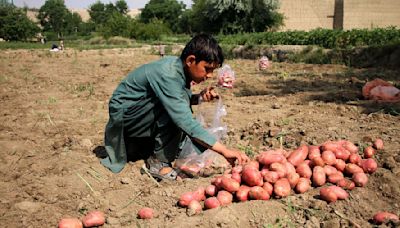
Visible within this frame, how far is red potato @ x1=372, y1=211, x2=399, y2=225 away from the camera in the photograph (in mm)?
2229

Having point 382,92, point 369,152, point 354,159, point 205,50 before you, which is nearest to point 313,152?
point 354,159

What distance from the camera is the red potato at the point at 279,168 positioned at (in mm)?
Answer: 2604

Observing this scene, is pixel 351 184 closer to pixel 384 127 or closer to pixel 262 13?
pixel 384 127

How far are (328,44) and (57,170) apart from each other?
12597 mm

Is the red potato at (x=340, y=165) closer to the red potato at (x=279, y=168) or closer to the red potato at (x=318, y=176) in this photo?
the red potato at (x=318, y=176)

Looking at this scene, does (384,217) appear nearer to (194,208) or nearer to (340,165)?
(340,165)

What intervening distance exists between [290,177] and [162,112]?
116 centimetres

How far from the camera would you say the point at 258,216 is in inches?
94.7

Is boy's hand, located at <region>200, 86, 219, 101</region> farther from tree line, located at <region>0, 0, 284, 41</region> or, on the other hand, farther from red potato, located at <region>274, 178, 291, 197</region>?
tree line, located at <region>0, 0, 284, 41</region>

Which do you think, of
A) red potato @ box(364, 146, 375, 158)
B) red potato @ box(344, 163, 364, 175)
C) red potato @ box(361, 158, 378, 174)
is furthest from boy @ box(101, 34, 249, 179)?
red potato @ box(364, 146, 375, 158)

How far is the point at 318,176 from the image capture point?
104 inches

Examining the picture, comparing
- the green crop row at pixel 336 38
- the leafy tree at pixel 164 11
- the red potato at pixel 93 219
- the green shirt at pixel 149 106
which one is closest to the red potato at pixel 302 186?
the green shirt at pixel 149 106

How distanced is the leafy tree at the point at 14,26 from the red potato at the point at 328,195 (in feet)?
173

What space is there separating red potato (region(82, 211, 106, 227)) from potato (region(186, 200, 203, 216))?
21.6 inches
